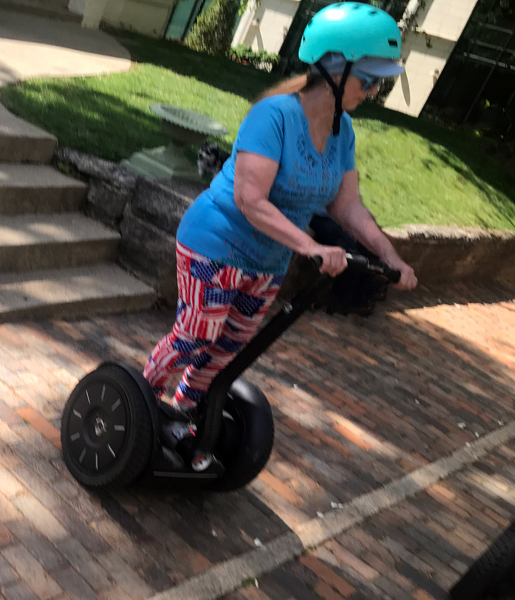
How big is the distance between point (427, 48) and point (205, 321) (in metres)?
17.4

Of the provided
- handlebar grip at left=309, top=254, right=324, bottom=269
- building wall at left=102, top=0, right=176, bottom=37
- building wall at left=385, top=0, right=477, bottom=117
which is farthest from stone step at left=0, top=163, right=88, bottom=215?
building wall at left=385, top=0, right=477, bottom=117

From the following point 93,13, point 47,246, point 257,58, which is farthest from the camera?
point 257,58

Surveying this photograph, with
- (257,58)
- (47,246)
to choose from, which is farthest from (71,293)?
(257,58)

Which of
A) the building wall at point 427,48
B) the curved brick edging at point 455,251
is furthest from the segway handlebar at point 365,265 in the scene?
the building wall at point 427,48

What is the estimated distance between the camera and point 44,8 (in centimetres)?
1061

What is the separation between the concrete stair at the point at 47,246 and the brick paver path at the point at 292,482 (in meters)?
0.16

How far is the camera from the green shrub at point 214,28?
1549 centimetres

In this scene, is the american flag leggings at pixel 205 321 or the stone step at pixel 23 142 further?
the stone step at pixel 23 142

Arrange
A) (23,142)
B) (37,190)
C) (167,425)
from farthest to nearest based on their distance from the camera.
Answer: (23,142), (37,190), (167,425)

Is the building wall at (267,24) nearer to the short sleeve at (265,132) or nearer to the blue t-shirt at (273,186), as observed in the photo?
the blue t-shirt at (273,186)

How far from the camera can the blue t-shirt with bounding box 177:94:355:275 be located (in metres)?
2.57

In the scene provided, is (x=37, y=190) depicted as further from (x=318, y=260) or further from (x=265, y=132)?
(x=318, y=260)

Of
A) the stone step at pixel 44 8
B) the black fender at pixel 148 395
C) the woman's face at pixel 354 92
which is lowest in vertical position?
the black fender at pixel 148 395

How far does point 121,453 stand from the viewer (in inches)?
117
